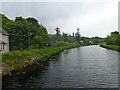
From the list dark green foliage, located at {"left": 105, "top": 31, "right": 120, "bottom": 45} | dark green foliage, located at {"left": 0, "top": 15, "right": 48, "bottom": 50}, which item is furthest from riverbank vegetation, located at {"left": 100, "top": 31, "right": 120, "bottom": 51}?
dark green foliage, located at {"left": 0, "top": 15, "right": 48, "bottom": 50}

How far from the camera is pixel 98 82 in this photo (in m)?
13.2

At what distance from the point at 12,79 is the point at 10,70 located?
2.25 meters

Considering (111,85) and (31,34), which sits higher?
(31,34)

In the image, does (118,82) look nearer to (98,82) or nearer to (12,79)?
(98,82)

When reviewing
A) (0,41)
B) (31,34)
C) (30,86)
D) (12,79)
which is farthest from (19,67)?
(31,34)

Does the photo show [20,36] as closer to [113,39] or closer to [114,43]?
[114,43]

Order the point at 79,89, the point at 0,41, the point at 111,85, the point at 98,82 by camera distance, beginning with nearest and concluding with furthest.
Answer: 1. the point at 79,89
2. the point at 111,85
3. the point at 98,82
4. the point at 0,41

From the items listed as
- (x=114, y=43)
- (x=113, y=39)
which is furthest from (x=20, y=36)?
(x=113, y=39)

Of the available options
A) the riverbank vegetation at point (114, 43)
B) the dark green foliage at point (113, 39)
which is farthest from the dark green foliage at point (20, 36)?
the dark green foliage at point (113, 39)

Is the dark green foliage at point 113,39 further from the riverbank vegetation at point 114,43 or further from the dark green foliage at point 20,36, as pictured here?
the dark green foliage at point 20,36

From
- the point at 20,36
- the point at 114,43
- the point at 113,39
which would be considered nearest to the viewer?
the point at 20,36

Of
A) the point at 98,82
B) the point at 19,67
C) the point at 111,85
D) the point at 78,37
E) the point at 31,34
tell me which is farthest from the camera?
the point at 78,37

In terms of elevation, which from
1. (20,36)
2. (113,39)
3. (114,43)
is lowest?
(114,43)

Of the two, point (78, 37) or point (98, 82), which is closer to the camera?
point (98, 82)
